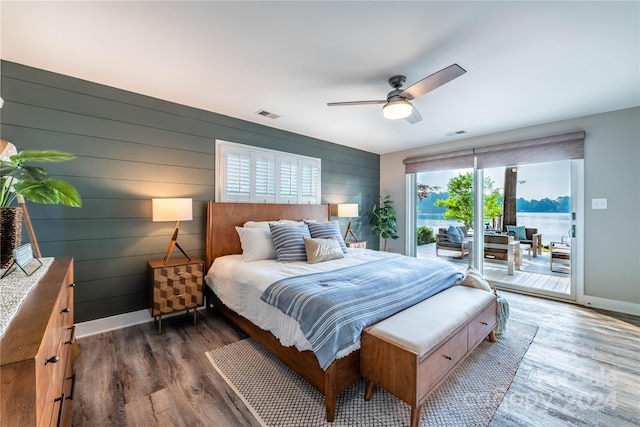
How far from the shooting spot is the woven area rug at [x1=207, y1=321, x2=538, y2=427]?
1654 mm

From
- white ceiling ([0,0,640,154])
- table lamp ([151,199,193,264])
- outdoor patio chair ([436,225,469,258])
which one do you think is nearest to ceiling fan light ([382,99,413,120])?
white ceiling ([0,0,640,154])

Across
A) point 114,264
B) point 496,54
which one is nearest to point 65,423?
point 114,264

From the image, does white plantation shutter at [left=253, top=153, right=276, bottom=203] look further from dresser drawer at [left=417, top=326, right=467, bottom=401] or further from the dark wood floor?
dresser drawer at [left=417, top=326, right=467, bottom=401]

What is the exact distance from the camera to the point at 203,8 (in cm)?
172

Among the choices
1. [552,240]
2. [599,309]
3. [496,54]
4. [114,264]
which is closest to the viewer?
[496,54]

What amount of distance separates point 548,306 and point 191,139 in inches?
201

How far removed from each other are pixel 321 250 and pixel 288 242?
0.40 metres

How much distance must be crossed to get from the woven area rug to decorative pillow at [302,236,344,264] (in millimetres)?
1060

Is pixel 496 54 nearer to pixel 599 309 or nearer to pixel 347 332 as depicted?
pixel 347 332

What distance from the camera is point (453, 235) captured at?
486 centimetres

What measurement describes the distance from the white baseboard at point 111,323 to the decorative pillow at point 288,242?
1643mm

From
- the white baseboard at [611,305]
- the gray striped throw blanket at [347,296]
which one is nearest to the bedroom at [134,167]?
the white baseboard at [611,305]

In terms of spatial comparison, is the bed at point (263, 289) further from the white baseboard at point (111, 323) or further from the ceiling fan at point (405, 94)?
the ceiling fan at point (405, 94)

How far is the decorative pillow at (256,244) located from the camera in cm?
309
